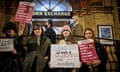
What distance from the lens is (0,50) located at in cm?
477

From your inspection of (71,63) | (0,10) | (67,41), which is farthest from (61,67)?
(0,10)

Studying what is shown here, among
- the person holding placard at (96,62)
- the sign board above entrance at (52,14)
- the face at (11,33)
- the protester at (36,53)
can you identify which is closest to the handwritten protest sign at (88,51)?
the person holding placard at (96,62)

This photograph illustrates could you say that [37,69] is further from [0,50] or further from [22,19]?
[22,19]

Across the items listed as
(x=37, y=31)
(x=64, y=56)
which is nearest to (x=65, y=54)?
(x=64, y=56)

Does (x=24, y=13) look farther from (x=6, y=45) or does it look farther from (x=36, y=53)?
(x=36, y=53)

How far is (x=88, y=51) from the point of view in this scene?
487 centimetres

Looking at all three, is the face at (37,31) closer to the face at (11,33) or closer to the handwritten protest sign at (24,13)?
the face at (11,33)

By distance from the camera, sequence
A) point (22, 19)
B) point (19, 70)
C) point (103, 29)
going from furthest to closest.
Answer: point (103, 29) < point (22, 19) < point (19, 70)

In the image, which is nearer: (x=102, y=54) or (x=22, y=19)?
(x=102, y=54)

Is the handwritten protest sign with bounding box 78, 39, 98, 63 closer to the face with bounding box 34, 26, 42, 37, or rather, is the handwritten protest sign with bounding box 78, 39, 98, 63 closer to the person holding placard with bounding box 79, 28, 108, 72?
the person holding placard with bounding box 79, 28, 108, 72

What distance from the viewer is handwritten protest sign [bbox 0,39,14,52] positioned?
476 cm

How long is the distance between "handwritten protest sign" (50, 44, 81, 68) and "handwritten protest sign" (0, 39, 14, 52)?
86 cm

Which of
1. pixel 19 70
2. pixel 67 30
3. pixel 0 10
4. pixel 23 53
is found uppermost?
pixel 0 10

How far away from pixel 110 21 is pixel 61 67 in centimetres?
520
